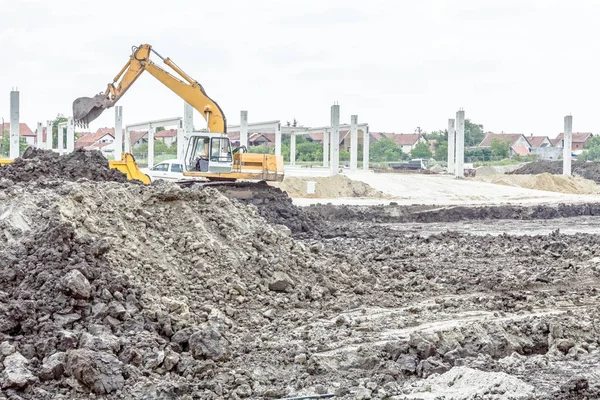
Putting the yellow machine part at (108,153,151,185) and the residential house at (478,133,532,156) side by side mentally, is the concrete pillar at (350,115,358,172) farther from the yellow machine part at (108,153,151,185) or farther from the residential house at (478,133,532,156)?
the residential house at (478,133,532,156)

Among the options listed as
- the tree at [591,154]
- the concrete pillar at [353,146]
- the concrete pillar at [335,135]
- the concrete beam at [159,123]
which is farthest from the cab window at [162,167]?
the tree at [591,154]

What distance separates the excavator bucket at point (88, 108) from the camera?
1988cm

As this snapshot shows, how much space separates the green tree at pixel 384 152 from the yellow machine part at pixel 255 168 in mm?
45664

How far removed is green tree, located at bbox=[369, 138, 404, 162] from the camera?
68225 mm

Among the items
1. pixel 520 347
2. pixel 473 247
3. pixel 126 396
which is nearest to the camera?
pixel 126 396

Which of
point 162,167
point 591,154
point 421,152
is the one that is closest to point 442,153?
point 421,152

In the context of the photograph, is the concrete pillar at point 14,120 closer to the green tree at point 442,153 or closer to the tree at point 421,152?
the green tree at point 442,153

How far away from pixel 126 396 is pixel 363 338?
2682mm

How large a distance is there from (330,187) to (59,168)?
53.1 ft

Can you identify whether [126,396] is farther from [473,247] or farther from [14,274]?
[473,247]

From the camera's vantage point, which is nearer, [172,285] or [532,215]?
[172,285]

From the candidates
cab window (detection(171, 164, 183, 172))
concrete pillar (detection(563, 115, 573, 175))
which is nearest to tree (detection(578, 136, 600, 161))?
concrete pillar (detection(563, 115, 573, 175))

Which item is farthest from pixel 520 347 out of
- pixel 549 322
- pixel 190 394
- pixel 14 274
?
pixel 14 274

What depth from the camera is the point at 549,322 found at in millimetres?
8461
